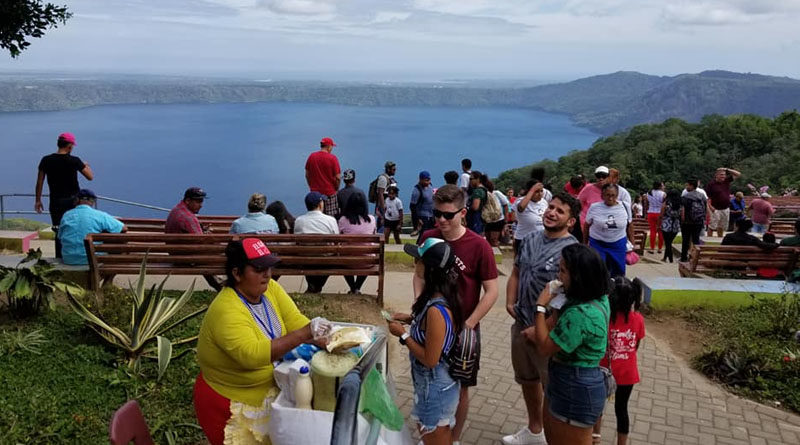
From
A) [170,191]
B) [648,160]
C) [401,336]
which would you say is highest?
[401,336]

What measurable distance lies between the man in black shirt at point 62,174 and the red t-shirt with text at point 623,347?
20.7 ft

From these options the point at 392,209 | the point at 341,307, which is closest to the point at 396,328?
the point at 341,307

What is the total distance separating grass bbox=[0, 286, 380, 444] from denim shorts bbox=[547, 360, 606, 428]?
2.55 metres

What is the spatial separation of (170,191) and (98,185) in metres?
11.4

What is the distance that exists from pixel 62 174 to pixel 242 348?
612 centimetres

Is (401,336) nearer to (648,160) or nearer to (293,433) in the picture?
(293,433)

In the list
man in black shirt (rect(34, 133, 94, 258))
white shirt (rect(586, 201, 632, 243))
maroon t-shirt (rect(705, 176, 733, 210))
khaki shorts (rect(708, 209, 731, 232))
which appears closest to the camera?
white shirt (rect(586, 201, 632, 243))

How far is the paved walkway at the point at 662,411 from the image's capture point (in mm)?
4957

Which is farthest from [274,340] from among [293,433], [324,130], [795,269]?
[324,130]

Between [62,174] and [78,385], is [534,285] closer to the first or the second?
[78,385]

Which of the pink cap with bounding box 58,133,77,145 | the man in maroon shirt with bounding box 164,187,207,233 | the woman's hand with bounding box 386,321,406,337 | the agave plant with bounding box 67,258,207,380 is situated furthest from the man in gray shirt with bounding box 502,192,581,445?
the pink cap with bounding box 58,133,77,145

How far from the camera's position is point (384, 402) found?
8.55ft

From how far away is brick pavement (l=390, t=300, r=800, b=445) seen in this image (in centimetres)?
495

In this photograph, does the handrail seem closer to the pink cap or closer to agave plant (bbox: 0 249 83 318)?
agave plant (bbox: 0 249 83 318)
